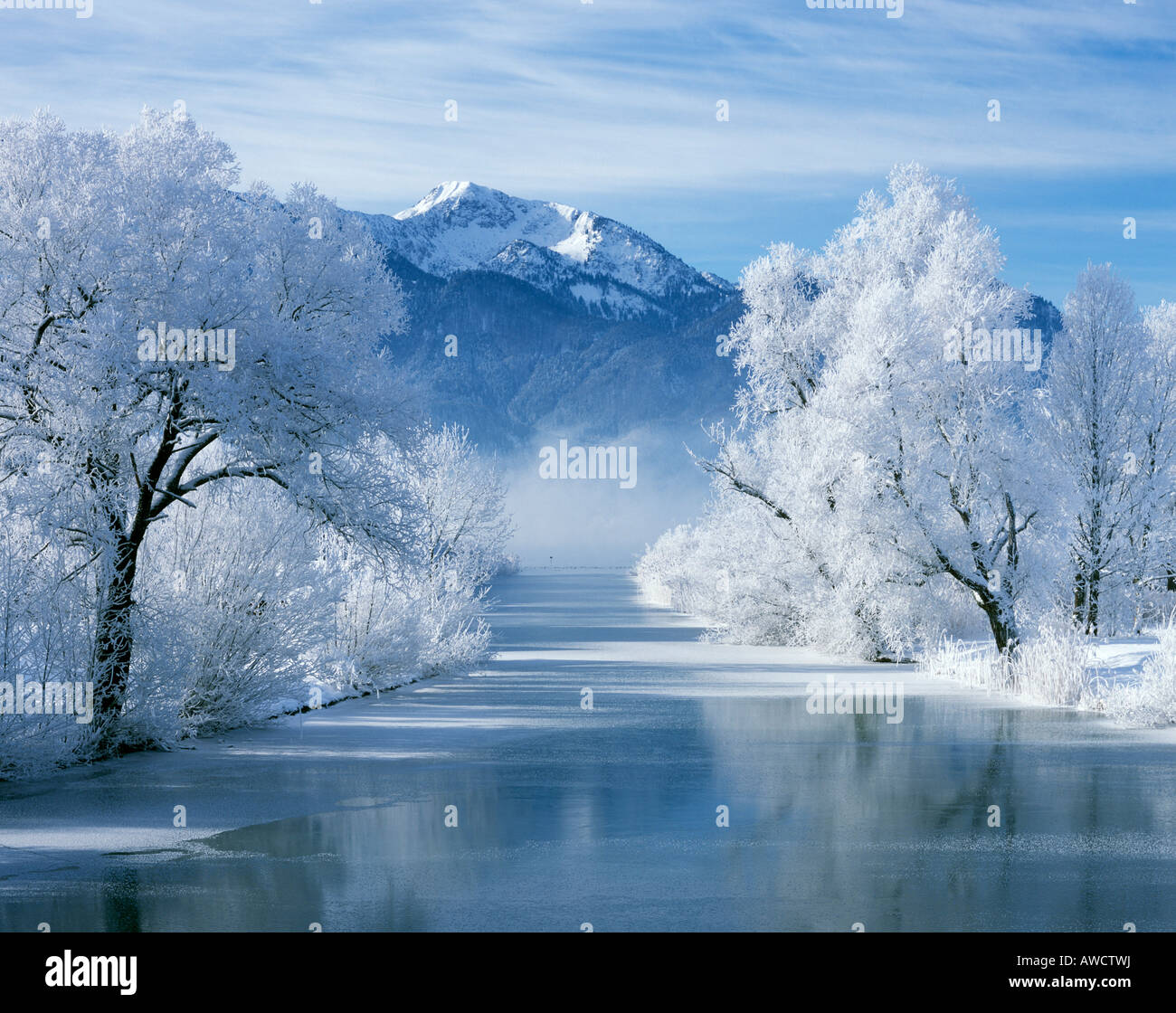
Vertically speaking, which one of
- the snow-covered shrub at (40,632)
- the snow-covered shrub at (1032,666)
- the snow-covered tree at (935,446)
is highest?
the snow-covered tree at (935,446)

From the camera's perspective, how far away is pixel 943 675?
24.2 metres

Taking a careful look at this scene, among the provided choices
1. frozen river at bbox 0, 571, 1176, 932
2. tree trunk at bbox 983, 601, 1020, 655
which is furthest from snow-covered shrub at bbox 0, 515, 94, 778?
tree trunk at bbox 983, 601, 1020, 655

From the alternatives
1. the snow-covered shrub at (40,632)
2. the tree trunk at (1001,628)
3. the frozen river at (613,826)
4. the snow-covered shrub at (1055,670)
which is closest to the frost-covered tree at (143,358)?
the snow-covered shrub at (40,632)

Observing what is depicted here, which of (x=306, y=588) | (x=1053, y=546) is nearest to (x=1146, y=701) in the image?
(x=1053, y=546)

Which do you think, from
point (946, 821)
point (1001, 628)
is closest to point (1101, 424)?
point (1001, 628)

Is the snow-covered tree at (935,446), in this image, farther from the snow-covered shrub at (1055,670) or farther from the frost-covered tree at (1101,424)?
the snow-covered shrub at (1055,670)

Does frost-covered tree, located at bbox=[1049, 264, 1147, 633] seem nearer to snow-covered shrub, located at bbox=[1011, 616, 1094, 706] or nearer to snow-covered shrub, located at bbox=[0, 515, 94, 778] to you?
snow-covered shrub, located at bbox=[1011, 616, 1094, 706]

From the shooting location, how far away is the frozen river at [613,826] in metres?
7.78

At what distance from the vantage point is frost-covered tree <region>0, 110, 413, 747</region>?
13344mm

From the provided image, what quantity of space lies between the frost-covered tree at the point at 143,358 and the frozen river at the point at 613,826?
114 inches

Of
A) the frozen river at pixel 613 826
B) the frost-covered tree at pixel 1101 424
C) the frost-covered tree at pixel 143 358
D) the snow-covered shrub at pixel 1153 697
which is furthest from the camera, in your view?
the frost-covered tree at pixel 1101 424

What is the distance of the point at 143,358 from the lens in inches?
529

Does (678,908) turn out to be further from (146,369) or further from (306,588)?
(306,588)

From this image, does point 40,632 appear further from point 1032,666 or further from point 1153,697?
point 1032,666
